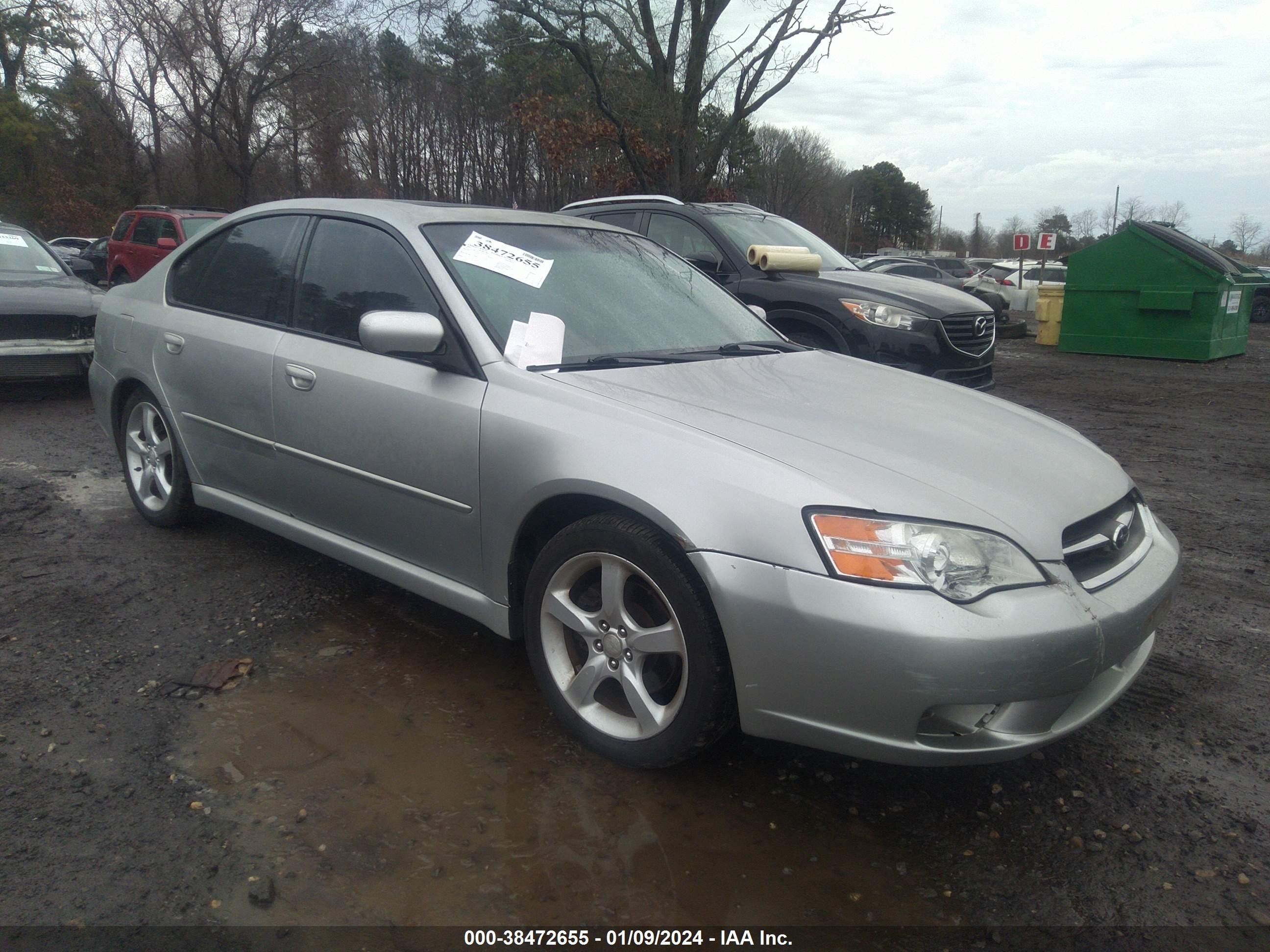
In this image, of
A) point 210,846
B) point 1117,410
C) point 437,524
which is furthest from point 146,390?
point 1117,410

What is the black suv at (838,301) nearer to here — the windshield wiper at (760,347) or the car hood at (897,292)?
the car hood at (897,292)

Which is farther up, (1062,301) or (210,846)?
(1062,301)

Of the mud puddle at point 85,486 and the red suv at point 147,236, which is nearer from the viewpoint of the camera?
the mud puddle at point 85,486

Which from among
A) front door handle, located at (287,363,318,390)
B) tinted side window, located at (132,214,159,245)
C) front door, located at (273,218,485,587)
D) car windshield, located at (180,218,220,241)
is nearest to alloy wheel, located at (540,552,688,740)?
front door, located at (273,218,485,587)

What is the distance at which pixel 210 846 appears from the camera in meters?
2.30

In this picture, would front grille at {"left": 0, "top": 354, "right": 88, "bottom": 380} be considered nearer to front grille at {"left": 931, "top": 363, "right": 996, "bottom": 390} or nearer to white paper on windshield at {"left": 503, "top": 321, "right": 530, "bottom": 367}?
white paper on windshield at {"left": 503, "top": 321, "right": 530, "bottom": 367}

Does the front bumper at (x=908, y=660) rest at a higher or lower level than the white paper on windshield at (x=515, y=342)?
lower

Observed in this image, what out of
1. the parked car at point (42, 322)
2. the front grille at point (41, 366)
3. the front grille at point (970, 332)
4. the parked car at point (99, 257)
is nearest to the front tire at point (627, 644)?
the front grille at point (970, 332)

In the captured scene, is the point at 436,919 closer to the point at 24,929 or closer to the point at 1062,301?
the point at 24,929

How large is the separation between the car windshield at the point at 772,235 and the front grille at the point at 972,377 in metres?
1.29

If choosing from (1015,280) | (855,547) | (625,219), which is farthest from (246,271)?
(1015,280)

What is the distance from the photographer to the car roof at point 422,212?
3.47 meters

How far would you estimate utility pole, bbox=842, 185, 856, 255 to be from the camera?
2520 inches

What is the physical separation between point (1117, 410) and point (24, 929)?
377 inches
